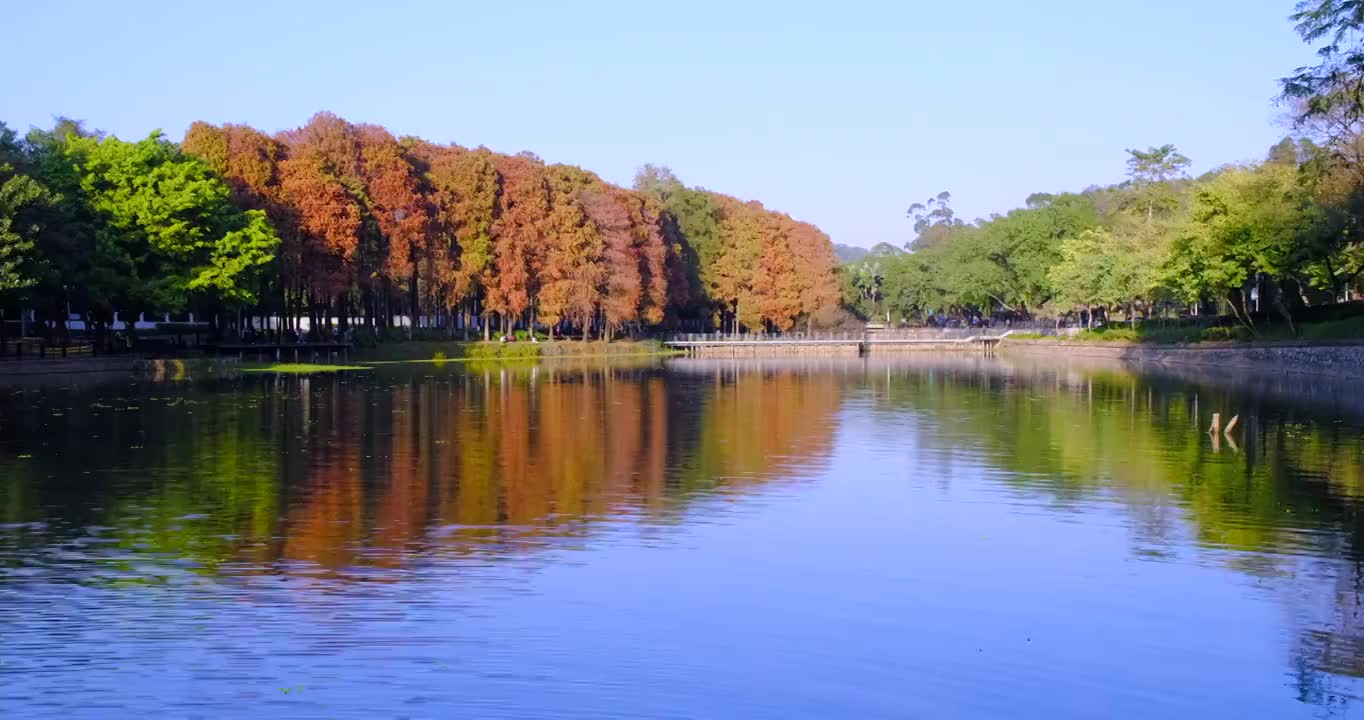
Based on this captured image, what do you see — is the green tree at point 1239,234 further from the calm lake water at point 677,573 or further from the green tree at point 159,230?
the green tree at point 159,230

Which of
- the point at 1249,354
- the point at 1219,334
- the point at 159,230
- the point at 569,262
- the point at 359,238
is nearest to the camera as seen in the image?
the point at 159,230

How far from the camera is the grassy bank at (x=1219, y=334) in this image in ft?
184

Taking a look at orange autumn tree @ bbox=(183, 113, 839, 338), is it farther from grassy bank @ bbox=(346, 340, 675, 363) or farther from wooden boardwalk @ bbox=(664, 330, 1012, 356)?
wooden boardwalk @ bbox=(664, 330, 1012, 356)

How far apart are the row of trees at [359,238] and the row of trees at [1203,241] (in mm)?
17148

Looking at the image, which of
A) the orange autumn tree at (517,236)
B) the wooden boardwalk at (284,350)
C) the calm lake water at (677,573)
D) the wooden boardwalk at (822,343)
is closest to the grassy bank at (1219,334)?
the wooden boardwalk at (822,343)

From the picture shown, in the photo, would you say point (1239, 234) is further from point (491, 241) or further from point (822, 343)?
point (822, 343)

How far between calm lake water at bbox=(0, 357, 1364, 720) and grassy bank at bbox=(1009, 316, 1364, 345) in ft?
89.0

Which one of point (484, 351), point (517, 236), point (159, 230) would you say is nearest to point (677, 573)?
point (159, 230)

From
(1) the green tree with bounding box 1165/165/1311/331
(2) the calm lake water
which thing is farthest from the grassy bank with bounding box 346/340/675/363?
(2) the calm lake water

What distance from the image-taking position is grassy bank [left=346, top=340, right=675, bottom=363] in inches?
2886

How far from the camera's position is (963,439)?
30.6 metres

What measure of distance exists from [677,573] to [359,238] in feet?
194

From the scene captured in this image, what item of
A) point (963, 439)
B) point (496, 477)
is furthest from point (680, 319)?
point (496, 477)

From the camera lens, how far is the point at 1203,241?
205ft
